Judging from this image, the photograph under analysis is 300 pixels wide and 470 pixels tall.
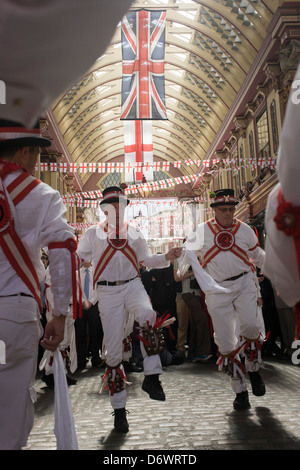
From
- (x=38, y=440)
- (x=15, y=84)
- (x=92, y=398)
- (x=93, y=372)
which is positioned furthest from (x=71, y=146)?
(x=15, y=84)

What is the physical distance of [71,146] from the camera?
25.8 m

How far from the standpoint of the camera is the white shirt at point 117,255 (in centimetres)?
501

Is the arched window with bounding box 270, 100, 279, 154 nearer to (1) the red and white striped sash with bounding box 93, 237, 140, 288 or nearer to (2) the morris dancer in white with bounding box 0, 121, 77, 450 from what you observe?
(1) the red and white striped sash with bounding box 93, 237, 140, 288

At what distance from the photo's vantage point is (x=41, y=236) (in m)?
2.67

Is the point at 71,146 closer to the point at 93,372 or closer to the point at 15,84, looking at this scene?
the point at 93,372

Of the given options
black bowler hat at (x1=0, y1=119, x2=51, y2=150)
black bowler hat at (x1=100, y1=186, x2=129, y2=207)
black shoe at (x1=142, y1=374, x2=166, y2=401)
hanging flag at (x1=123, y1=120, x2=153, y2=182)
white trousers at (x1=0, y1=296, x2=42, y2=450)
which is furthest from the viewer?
hanging flag at (x1=123, y1=120, x2=153, y2=182)

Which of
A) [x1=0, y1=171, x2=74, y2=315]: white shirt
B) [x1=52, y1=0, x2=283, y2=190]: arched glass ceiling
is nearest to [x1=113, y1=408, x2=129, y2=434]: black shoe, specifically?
[x1=0, y1=171, x2=74, y2=315]: white shirt

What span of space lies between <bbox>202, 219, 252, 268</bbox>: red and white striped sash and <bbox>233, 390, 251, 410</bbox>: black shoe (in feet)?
4.65

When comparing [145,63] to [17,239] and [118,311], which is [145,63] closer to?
[118,311]

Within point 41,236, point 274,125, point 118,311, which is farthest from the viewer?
point 274,125

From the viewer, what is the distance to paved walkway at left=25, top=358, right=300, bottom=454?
151 inches

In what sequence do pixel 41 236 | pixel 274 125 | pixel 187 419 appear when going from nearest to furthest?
pixel 41 236, pixel 187 419, pixel 274 125

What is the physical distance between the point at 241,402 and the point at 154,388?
3.81 ft

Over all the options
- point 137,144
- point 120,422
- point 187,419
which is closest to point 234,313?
point 187,419
